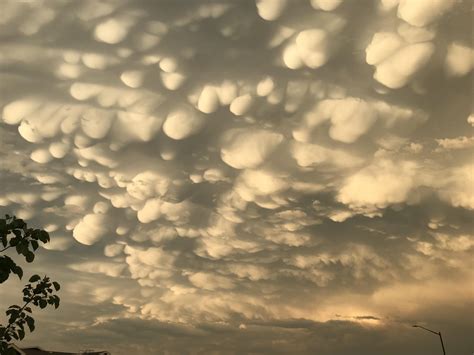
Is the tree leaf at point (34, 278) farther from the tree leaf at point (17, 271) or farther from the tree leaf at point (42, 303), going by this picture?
the tree leaf at point (17, 271)

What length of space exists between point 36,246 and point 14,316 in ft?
5.12

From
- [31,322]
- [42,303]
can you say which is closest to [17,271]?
[31,322]

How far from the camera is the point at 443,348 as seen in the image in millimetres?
46312

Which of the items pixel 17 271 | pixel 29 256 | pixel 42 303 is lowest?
pixel 42 303

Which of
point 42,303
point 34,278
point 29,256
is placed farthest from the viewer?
point 34,278

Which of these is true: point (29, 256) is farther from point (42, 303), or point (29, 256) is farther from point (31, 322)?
point (42, 303)

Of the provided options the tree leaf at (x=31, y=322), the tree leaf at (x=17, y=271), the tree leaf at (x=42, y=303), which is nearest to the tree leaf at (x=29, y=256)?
the tree leaf at (x=17, y=271)

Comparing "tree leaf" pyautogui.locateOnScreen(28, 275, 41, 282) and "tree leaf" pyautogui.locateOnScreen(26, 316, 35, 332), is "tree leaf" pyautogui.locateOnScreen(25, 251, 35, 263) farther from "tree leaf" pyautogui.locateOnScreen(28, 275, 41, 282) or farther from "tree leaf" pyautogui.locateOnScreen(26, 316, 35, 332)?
"tree leaf" pyautogui.locateOnScreen(28, 275, 41, 282)

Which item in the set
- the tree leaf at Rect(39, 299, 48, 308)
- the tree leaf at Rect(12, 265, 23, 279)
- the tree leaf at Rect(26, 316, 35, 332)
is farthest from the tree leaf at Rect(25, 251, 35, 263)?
the tree leaf at Rect(39, 299, 48, 308)

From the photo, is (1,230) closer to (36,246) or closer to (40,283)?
(36,246)

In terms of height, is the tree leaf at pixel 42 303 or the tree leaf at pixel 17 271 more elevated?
the tree leaf at pixel 17 271

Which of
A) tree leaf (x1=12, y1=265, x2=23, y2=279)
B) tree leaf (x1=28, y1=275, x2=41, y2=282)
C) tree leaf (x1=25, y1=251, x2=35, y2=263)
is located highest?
tree leaf (x1=28, y1=275, x2=41, y2=282)

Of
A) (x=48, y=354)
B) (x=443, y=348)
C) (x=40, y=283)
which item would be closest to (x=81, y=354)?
(x=48, y=354)

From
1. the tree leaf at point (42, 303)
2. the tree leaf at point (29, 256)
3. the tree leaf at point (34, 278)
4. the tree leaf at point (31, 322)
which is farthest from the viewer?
the tree leaf at point (34, 278)
